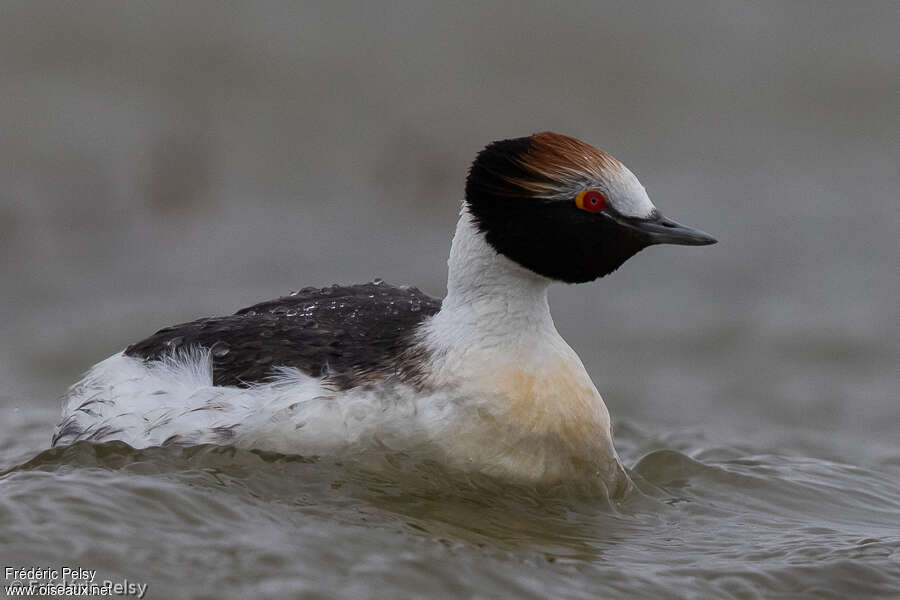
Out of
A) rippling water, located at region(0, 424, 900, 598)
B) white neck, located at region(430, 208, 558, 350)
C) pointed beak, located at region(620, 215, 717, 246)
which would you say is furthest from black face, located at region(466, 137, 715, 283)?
rippling water, located at region(0, 424, 900, 598)

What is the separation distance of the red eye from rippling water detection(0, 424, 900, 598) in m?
1.48

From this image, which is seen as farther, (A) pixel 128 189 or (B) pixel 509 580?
(A) pixel 128 189

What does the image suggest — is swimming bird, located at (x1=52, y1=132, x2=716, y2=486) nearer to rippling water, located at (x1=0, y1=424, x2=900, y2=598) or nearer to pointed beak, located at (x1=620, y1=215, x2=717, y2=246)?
pointed beak, located at (x1=620, y1=215, x2=717, y2=246)

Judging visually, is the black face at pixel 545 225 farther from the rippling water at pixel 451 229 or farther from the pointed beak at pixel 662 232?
the rippling water at pixel 451 229

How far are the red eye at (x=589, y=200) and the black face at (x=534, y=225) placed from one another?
1.1 inches

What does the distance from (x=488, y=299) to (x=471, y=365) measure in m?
0.37

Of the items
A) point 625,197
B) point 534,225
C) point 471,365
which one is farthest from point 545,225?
point 471,365

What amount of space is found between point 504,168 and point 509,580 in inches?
85.5

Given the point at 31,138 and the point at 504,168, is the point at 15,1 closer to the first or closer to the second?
the point at 31,138

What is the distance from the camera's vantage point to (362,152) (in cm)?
1434

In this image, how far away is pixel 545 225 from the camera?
7.24 metres

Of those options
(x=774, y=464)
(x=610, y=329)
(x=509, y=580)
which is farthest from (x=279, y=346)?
(x=610, y=329)

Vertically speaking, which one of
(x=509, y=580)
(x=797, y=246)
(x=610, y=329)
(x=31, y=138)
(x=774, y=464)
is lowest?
(x=509, y=580)

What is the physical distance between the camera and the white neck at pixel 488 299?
7.48m
